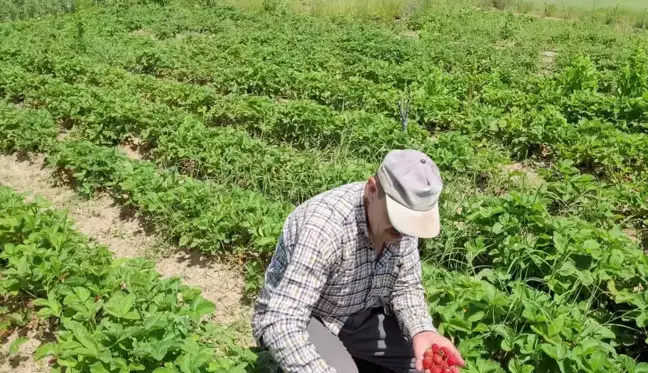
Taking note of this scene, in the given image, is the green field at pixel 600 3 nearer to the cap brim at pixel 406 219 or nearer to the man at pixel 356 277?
the man at pixel 356 277

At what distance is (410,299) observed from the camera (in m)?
2.80

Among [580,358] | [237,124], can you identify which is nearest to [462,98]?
[237,124]

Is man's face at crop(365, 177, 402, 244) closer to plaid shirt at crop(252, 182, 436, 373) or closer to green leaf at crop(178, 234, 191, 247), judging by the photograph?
plaid shirt at crop(252, 182, 436, 373)

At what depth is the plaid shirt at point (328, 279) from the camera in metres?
2.33

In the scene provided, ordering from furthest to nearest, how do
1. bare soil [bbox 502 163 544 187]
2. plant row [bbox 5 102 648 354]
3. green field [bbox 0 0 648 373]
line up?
bare soil [bbox 502 163 544 187] → plant row [bbox 5 102 648 354] → green field [bbox 0 0 648 373]

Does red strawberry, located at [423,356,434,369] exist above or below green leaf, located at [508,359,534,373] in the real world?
above

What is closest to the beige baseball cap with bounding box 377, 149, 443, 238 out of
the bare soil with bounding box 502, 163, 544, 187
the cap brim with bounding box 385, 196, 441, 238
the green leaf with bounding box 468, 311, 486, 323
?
the cap brim with bounding box 385, 196, 441, 238

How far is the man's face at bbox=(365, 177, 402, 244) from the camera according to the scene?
226 cm

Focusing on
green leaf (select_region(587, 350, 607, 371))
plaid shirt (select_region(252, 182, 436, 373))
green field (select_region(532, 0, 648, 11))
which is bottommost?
green field (select_region(532, 0, 648, 11))

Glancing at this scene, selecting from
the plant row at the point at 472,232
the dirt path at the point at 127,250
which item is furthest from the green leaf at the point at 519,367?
the dirt path at the point at 127,250

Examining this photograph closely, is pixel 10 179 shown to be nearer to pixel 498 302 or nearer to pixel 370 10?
pixel 498 302

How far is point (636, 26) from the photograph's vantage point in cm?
1580

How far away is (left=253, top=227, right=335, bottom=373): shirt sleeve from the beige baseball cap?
353mm

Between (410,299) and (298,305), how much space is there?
687 millimetres
